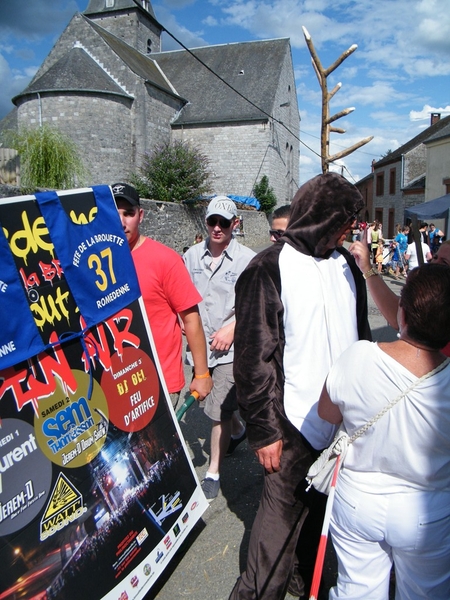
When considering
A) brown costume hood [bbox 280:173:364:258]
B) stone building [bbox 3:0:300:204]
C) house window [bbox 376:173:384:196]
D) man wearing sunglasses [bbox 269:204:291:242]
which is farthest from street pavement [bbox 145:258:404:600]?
house window [bbox 376:173:384:196]

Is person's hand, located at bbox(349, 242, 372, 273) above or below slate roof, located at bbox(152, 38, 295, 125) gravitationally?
below

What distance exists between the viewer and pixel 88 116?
94.5ft

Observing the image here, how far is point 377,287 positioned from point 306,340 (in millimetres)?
676

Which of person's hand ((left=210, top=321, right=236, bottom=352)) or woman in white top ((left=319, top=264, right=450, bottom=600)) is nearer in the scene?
woman in white top ((left=319, top=264, right=450, bottom=600))

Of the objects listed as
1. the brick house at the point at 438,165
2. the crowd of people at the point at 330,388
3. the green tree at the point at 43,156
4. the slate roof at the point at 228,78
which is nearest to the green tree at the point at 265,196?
the slate roof at the point at 228,78

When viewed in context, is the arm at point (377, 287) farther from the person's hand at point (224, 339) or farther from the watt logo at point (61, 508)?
the watt logo at point (61, 508)

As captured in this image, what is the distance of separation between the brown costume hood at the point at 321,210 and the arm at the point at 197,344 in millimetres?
928

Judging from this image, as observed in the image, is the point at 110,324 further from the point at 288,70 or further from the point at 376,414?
the point at 288,70

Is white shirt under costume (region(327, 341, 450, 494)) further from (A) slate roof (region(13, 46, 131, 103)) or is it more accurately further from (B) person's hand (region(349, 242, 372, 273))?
(A) slate roof (region(13, 46, 131, 103))

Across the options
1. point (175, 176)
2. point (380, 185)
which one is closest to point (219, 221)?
point (175, 176)

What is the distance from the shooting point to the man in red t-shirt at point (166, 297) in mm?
2656

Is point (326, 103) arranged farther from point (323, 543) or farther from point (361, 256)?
point (323, 543)

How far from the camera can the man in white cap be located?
317 centimetres

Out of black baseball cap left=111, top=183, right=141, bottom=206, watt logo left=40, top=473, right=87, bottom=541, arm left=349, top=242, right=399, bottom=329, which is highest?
black baseball cap left=111, top=183, right=141, bottom=206
